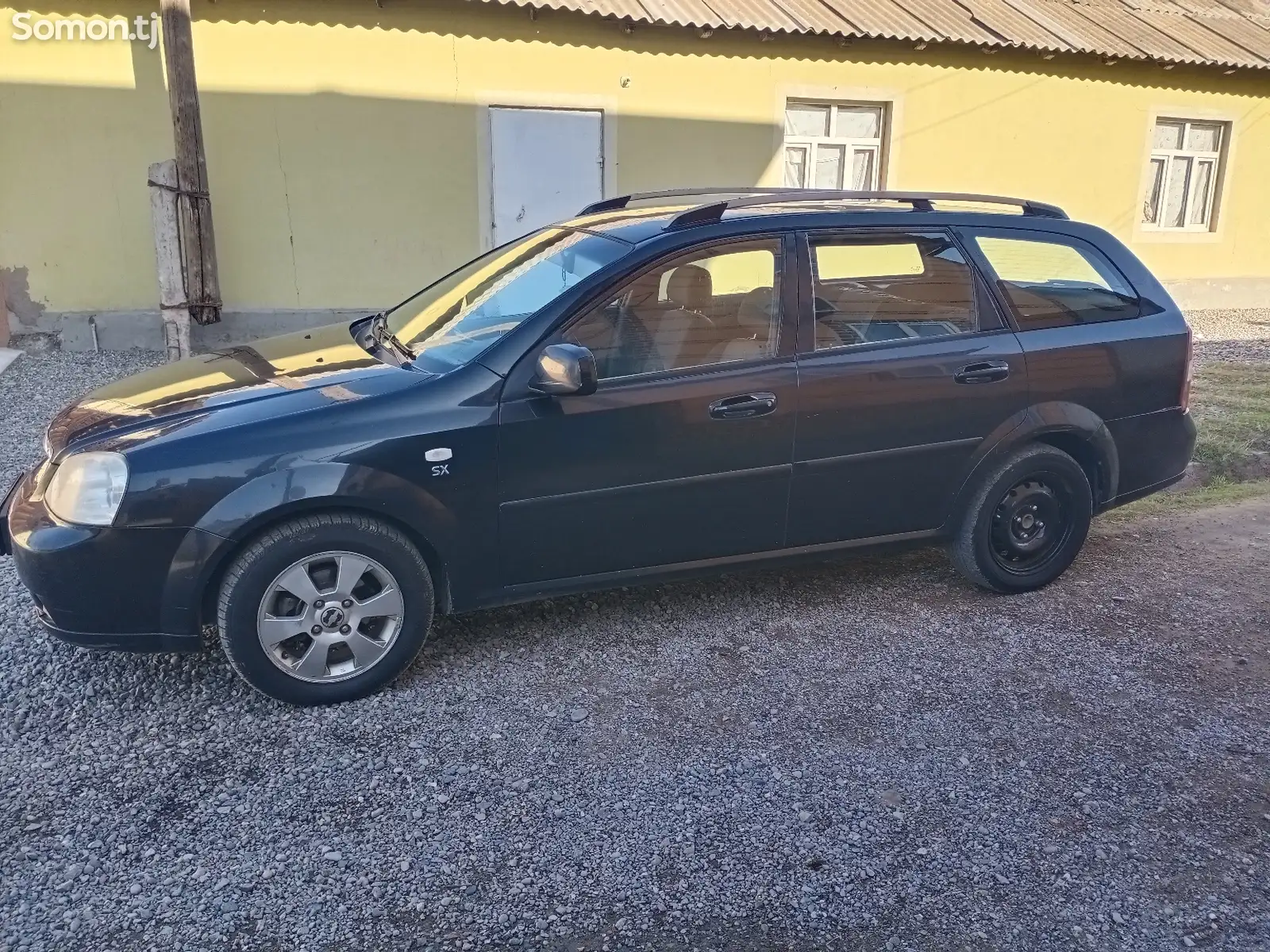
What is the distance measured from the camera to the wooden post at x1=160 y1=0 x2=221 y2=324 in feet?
26.6

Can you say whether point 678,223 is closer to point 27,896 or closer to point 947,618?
point 947,618

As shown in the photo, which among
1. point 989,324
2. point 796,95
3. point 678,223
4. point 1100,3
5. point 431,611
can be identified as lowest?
point 431,611

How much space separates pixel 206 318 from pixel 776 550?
6.78m

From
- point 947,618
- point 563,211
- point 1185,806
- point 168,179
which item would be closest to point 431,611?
point 947,618

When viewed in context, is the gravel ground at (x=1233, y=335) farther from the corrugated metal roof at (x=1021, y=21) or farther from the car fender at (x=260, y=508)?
the car fender at (x=260, y=508)

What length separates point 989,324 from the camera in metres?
4.09

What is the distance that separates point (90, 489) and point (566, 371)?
1580 mm

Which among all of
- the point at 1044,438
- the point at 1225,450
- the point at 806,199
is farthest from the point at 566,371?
the point at 1225,450

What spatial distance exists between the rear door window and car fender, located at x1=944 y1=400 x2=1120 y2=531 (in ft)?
1.51

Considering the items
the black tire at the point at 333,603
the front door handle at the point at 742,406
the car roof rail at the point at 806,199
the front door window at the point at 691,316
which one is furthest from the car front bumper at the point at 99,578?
the car roof rail at the point at 806,199

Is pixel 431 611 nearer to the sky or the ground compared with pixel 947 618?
nearer to the sky

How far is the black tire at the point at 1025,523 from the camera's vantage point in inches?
164

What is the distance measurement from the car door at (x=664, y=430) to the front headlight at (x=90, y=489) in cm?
123

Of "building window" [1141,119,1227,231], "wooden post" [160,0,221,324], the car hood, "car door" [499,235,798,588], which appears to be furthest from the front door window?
"building window" [1141,119,1227,231]
